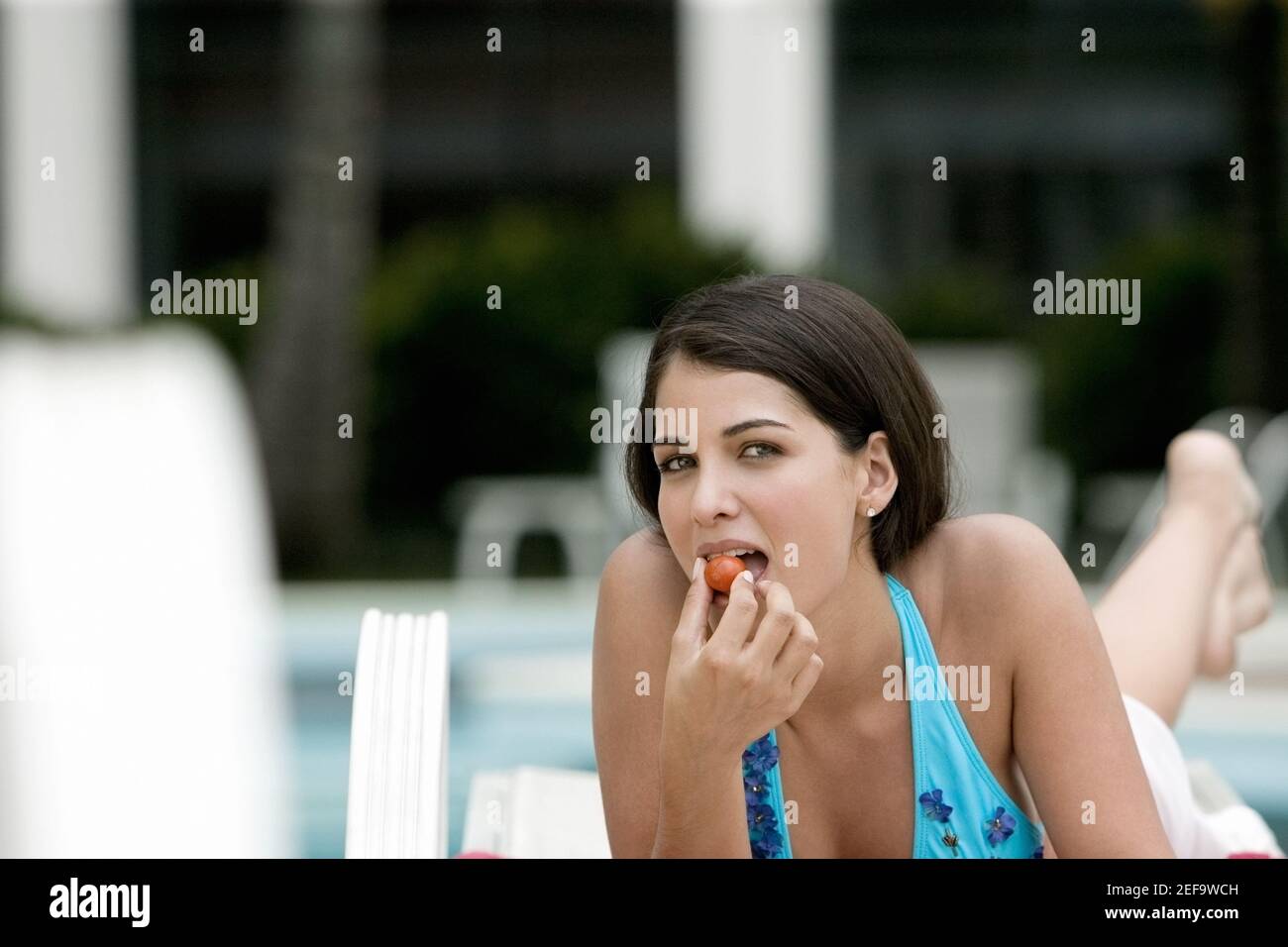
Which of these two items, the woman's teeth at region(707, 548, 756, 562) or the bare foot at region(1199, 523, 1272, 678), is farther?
the bare foot at region(1199, 523, 1272, 678)

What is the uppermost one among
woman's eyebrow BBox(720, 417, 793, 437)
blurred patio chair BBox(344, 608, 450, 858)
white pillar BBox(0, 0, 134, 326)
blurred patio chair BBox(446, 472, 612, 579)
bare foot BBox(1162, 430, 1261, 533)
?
white pillar BBox(0, 0, 134, 326)

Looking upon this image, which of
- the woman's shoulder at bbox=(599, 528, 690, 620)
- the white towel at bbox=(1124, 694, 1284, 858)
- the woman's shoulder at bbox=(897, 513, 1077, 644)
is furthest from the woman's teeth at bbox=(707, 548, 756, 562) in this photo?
the white towel at bbox=(1124, 694, 1284, 858)

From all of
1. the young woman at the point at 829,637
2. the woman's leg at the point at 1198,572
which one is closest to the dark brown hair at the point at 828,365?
the young woman at the point at 829,637

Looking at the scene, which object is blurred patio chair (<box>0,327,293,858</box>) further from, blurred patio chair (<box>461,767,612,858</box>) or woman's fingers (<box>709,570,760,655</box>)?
woman's fingers (<box>709,570,760,655</box>)

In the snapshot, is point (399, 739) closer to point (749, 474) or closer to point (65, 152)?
point (749, 474)

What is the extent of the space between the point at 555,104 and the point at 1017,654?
1108cm

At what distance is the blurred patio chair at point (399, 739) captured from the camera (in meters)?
2.03

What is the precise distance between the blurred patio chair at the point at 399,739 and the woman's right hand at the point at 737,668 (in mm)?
371

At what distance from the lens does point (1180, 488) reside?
149 inches

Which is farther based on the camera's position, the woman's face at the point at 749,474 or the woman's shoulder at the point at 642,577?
the woman's shoulder at the point at 642,577

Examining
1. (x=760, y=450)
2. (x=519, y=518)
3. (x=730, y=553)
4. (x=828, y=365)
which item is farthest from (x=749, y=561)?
(x=519, y=518)

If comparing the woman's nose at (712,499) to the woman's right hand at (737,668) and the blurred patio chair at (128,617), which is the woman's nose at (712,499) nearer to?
the woman's right hand at (737,668)

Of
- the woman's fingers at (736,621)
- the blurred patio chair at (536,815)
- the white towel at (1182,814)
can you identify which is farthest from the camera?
the white towel at (1182,814)

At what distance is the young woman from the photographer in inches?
73.5
